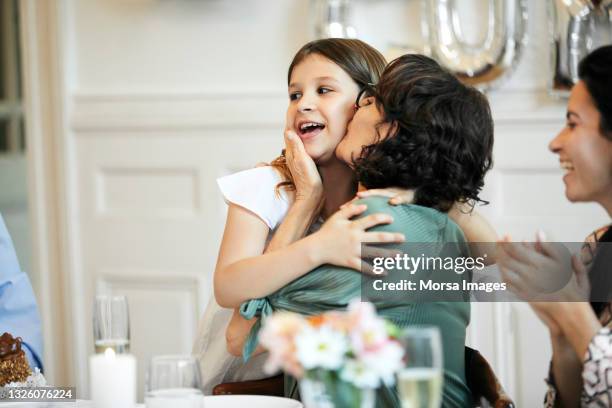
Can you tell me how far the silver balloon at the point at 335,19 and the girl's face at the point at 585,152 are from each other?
1553mm

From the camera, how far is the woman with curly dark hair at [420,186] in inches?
58.3

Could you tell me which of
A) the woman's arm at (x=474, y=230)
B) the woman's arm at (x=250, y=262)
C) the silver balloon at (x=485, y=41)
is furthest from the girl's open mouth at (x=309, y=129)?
A: the silver balloon at (x=485, y=41)

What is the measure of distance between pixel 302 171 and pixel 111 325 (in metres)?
0.51

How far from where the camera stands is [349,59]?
1782 mm

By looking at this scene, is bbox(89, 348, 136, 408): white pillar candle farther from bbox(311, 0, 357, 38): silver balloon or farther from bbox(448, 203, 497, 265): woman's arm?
bbox(311, 0, 357, 38): silver balloon

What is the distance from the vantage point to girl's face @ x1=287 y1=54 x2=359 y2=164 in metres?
1.76

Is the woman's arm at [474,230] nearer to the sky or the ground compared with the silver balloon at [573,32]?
nearer to the ground

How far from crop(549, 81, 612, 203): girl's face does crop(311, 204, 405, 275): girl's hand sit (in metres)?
0.28

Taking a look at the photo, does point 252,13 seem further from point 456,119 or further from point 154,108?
point 456,119

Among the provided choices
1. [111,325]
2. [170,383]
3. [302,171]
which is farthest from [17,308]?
[170,383]

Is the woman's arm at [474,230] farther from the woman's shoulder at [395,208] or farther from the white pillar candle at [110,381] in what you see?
the white pillar candle at [110,381]

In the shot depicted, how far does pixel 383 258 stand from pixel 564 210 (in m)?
1.47

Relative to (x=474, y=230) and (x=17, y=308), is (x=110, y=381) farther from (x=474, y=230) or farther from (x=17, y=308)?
(x=474, y=230)

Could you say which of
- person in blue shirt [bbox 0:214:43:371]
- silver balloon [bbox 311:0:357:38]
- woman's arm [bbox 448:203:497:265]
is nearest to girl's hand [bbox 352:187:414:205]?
woman's arm [bbox 448:203:497:265]
